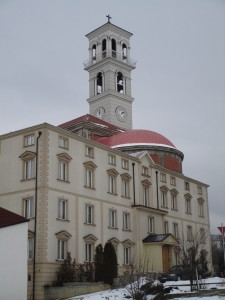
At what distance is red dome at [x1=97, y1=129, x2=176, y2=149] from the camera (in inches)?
2082

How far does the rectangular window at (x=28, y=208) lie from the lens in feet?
116

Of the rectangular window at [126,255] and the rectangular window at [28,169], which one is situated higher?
the rectangular window at [28,169]

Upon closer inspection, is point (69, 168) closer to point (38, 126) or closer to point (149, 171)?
point (38, 126)

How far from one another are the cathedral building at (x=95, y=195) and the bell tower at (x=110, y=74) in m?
12.3

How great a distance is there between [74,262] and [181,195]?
786 inches

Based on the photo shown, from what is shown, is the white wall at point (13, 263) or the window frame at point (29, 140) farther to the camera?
the window frame at point (29, 140)

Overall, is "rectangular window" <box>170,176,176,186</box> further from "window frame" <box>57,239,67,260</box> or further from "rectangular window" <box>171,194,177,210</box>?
"window frame" <box>57,239,67,260</box>

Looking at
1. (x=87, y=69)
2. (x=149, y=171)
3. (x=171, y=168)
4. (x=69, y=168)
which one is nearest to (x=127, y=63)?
(x=87, y=69)

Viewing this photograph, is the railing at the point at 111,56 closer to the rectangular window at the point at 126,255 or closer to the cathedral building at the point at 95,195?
the cathedral building at the point at 95,195

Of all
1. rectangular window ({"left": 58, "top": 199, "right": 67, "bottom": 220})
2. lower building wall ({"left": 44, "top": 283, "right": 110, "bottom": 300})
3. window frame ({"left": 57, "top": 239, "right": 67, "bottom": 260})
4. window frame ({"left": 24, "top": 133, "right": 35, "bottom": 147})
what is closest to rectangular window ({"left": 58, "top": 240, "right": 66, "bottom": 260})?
window frame ({"left": 57, "top": 239, "right": 67, "bottom": 260})

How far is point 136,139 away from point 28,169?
756 inches

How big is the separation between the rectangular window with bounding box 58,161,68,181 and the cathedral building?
75mm

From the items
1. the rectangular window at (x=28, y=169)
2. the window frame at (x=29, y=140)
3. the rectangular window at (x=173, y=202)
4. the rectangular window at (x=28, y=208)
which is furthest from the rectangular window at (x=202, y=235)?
the window frame at (x=29, y=140)

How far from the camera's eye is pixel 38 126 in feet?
120
